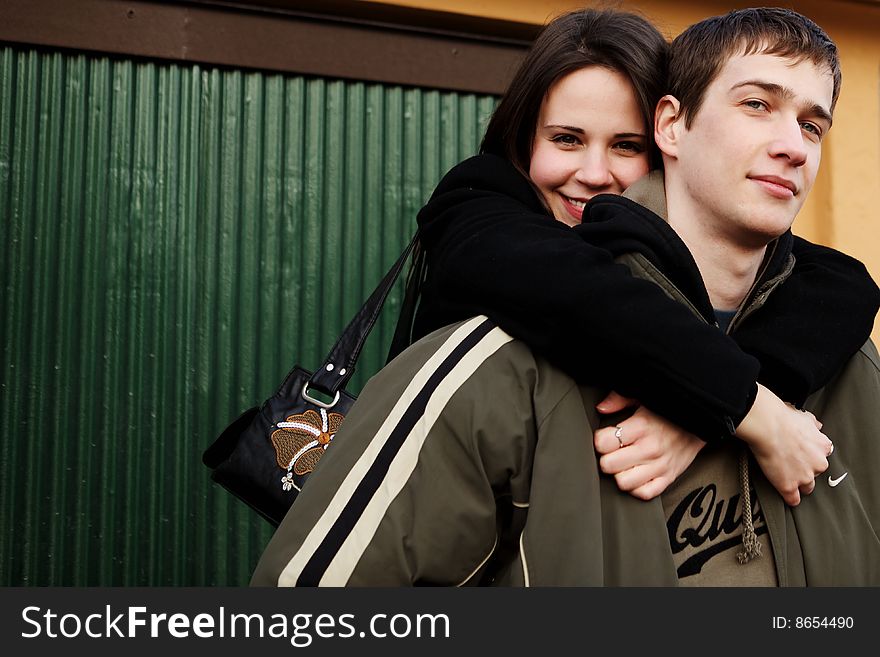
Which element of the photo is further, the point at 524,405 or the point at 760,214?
the point at 760,214

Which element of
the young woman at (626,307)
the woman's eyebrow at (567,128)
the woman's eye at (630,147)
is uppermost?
the woman's eyebrow at (567,128)

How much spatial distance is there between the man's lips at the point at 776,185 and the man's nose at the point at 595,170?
0.53m

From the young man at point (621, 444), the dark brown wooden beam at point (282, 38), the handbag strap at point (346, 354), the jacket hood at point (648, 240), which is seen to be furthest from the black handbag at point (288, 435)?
the dark brown wooden beam at point (282, 38)

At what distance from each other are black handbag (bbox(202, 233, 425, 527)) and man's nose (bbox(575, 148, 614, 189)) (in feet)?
1.76

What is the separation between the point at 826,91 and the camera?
1.84 meters

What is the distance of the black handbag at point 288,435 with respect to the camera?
209 cm

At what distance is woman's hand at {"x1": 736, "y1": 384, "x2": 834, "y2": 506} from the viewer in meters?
1.61

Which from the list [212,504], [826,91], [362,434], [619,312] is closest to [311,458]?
[362,434]

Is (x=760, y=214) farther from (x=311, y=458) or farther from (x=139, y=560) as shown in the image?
(x=139, y=560)

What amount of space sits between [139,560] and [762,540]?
260 cm

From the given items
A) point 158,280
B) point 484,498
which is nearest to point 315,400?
point 484,498

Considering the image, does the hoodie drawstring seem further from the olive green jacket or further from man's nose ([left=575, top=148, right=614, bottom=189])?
man's nose ([left=575, top=148, right=614, bottom=189])

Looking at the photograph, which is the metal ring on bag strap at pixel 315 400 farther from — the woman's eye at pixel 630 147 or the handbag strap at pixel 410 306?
the woman's eye at pixel 630 147

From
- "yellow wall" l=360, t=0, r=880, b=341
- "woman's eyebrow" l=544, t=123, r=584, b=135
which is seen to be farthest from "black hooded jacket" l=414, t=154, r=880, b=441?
"yellow wall" l=360, t=0, r=880, b=341
